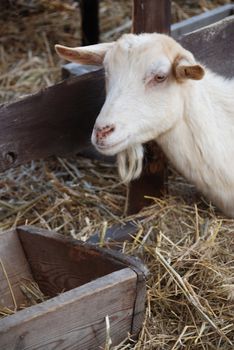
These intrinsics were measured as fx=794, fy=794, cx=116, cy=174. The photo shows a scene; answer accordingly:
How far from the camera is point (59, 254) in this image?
12.3 ft

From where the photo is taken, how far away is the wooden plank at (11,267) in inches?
152

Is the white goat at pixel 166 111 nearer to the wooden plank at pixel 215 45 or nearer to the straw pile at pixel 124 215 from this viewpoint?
the straw pile at pixel 124 215

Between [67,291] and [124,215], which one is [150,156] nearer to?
[124,215]

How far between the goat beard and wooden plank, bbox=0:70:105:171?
347mm

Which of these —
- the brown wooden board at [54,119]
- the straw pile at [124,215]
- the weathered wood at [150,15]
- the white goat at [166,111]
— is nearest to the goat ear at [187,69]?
the white goat at [166,111]

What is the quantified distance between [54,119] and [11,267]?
992mm

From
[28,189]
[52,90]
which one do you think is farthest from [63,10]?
[52,90]

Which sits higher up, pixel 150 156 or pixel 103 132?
pixel 103 132

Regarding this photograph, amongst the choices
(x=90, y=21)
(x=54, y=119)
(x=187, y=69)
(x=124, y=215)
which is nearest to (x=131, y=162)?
(x=54, y=119)

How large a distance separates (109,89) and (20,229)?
0.89 m

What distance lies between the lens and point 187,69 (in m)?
3.98

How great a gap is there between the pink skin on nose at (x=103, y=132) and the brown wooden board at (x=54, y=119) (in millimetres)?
563

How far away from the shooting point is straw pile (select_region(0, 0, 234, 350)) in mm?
3734

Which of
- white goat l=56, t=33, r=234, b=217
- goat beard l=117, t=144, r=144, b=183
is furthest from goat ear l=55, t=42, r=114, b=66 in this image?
goat beard l=117, t=144, r=144, b=183
